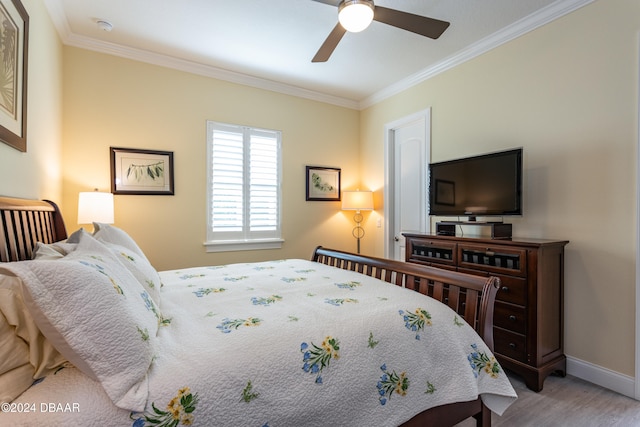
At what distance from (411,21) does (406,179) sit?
2183 millimetres

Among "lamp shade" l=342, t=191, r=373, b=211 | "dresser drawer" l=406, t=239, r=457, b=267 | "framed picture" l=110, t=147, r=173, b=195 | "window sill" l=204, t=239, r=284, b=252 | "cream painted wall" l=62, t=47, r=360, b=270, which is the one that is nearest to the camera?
"dresser drawer" l=406, t=239, r=457, b=267

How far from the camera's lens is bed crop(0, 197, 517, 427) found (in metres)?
0.86

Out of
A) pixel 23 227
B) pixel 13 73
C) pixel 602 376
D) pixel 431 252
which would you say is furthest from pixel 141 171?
pixel 602 376

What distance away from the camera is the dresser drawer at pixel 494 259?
2264mm

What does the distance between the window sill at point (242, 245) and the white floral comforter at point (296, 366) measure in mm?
1914

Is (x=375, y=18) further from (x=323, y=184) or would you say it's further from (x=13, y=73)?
(x=323, y=184)

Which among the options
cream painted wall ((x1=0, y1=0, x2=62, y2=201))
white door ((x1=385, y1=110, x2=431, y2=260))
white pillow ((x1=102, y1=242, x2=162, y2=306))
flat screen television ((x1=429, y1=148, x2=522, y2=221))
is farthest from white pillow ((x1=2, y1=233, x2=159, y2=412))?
white door ((x1=385, y1=110, x2=431, y2=260))

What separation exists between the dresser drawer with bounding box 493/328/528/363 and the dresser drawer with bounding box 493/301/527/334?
0.14 feet

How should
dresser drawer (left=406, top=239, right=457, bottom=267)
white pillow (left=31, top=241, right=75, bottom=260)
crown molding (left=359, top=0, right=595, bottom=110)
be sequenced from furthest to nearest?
1. dresser drawer (left=406, top=239, right=457, bottom=267)
2. crown molding (left=359, top=0, right=595, bottom=110)
3. white pillow (left=31, top=241, right=75, bottom=260)

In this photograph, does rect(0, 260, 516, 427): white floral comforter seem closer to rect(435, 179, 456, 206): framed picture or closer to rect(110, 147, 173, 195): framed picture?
rect(435, 179, 456, 206): framed picture

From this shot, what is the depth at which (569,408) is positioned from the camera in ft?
6.46

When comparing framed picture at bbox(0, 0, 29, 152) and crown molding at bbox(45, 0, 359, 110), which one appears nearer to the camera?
framed picture at bbox(0, 0, 29, 152)

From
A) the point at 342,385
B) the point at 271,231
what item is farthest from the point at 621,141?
the point at 271,231

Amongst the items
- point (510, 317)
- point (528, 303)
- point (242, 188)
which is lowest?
point (510, 317)
